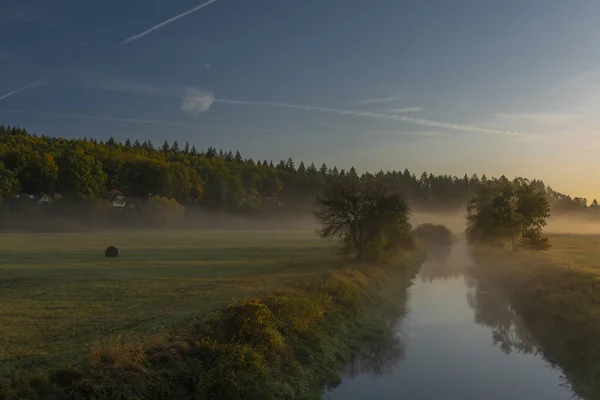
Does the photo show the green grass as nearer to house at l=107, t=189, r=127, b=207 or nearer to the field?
the field

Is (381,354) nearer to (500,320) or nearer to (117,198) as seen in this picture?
(500,320)

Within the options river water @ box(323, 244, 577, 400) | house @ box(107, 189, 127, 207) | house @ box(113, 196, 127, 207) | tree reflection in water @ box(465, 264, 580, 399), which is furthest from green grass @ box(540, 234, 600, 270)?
house @ box(107, 189, 127, 207)

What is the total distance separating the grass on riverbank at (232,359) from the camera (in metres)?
13.2

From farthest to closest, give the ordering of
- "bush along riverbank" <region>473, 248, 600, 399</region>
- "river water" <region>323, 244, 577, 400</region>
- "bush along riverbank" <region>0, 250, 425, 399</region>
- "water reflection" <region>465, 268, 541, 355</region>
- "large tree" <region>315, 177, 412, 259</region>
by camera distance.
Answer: "large tree" <region>315, 177, 412, 259</region>
"water reflection" <region>465, 268, 541, 355</region>
"bush along riverbank" <region>473, 248, 600, 399</region>
"river water" <region>323, 244, 577, 400</region>
"bush along riverbank" <region>0, 250, 425, 399</region>

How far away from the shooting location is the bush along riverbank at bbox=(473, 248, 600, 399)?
66.5 ft

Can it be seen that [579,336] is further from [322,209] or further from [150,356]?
[322,209]

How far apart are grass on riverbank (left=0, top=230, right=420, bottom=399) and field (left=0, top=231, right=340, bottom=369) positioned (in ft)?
8.55

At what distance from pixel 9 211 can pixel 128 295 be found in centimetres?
11907

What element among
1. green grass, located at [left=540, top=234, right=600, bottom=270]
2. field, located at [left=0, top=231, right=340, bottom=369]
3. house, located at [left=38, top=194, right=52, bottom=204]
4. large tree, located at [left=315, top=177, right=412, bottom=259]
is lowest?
house, located at [left=38, top=194, right=52, bottom=204]

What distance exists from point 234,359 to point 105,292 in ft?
61.9

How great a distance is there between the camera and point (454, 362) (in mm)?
23188

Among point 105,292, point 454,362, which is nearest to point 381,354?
point 454,362

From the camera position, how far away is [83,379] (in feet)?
42.2

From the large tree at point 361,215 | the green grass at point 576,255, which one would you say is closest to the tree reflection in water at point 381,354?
the large tree at point 361,215
